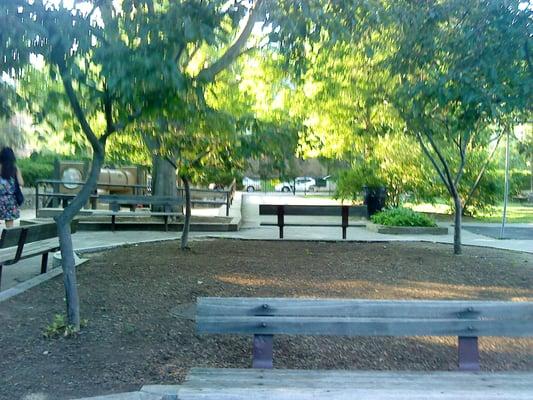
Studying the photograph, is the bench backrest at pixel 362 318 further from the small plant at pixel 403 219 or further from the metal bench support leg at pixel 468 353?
the small plant at pixel 403 219

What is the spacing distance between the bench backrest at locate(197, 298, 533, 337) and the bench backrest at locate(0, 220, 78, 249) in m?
3.73

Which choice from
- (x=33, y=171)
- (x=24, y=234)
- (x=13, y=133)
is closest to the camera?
(x=13, y=133)

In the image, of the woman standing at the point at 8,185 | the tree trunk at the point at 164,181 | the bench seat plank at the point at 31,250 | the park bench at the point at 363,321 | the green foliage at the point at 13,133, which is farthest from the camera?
the tree trunk at the point at 164,181

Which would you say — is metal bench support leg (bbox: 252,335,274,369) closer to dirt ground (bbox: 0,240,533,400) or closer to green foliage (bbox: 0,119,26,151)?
dirt ground (bbox: 0,240,533,400)

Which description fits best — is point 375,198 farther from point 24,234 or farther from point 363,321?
point 363,321

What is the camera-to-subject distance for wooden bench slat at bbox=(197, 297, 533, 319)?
446 cm

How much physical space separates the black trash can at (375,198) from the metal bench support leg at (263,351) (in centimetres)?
1587

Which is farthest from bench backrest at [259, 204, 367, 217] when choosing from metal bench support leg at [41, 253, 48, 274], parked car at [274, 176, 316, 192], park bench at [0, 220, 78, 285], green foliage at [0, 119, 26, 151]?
parked car at [274, 176, 316, 192]

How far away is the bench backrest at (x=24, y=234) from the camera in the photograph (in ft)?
23.8

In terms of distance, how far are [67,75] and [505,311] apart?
11.7 feet

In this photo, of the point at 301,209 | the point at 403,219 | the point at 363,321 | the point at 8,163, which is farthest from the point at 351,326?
the point at 403,219

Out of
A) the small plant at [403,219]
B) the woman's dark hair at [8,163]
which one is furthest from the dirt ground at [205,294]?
the small plant at [403,219]

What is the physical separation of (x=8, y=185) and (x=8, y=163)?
42 centimetres

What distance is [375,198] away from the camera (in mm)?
20156
